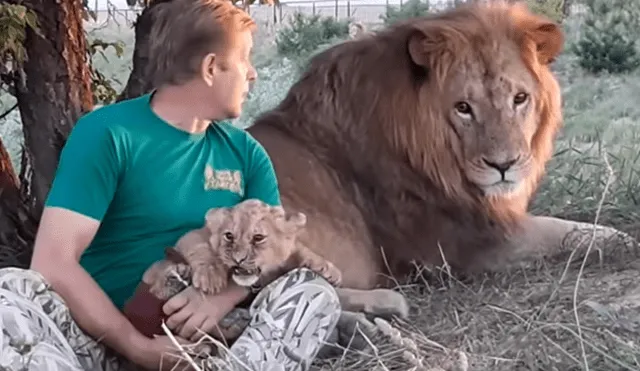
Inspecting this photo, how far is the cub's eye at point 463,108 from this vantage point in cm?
378

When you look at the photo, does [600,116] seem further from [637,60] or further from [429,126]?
[429,126]

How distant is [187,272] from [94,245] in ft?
1.27

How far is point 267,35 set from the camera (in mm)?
10484

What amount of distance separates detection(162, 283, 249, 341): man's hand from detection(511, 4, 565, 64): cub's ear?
65.0 inches

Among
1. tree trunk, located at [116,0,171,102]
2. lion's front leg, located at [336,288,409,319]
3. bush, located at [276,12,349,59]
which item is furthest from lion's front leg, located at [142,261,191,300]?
bush, located at [276,12,349,59]

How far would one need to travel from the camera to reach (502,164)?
3.71m

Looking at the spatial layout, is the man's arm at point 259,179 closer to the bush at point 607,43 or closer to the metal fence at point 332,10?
the metal fence at point 332,10

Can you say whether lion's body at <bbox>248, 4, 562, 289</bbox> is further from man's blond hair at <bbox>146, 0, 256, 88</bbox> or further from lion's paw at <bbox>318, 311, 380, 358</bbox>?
man's blond hair at <bbox>146, 0, 256, 88</bbox>

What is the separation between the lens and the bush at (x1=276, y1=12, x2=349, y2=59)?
1050 cm

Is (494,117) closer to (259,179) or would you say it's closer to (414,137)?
(414,137)

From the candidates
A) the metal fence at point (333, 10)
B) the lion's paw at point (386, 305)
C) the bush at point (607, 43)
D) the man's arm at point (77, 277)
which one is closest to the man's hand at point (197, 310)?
the man's arm at point (77, 277)

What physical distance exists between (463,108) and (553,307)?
0.86 m

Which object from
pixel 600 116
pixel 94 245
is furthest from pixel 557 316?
pixel 600 116

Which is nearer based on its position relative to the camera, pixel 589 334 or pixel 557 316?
pixel 589 334
